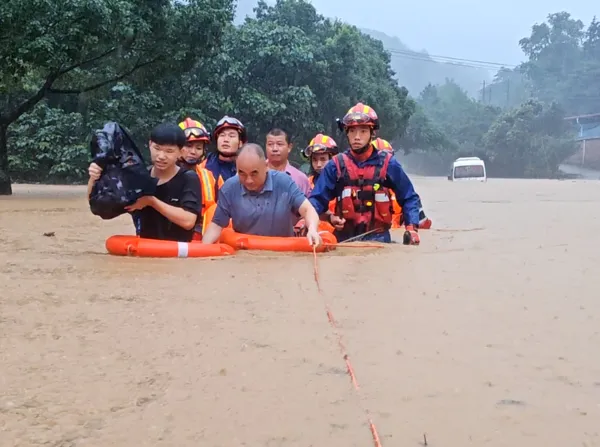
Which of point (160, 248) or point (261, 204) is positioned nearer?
point (160, 248)

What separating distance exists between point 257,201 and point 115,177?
1.36 m

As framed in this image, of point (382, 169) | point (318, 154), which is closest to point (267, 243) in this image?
point (382, 169)

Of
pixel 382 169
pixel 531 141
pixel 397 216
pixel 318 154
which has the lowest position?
pixel 397 216

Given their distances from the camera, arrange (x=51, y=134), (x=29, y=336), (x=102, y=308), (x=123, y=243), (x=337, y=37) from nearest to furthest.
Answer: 1. (x=29, y=336)
2. (x=102, y=308)
3. (x=123, y=243)
4. (x=51, y=134)
5. (x=337, y=37)

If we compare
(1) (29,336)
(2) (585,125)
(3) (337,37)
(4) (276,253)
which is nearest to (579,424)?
(1) (29,336)

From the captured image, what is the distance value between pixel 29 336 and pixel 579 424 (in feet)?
8.01

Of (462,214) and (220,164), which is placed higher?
(220,164)

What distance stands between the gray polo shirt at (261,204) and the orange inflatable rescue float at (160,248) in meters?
0.30

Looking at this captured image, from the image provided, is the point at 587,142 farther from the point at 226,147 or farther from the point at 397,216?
the point at 226,147

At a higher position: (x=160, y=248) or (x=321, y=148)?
(x=321, y=148)

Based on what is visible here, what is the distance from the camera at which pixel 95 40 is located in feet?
57.0

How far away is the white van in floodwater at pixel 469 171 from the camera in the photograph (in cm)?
3641

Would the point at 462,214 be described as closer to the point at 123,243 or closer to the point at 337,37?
the point at 123,243

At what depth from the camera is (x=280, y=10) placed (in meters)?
41.9
